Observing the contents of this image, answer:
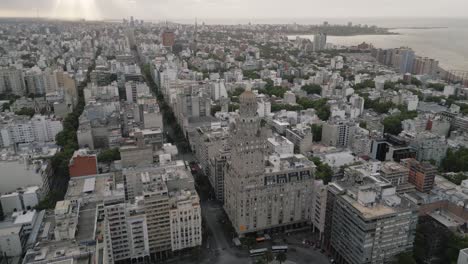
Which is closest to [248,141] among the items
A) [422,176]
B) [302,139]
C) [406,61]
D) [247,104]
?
[247,104]

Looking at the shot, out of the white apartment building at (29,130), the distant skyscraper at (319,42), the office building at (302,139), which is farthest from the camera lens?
the distant skyscraper at (319,42)

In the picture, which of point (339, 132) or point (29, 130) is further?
point (29, 130)

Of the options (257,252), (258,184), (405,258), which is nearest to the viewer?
(405,258)

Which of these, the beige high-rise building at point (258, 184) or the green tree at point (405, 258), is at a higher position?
the beige high-rise building at point (258, 184)

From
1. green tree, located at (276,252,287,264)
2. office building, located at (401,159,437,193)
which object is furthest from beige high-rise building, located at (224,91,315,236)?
office building, located at (401,159,437,193)

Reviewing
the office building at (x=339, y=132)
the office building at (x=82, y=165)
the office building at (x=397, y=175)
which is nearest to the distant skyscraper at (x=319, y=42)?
the office building at (x=339, y=132)

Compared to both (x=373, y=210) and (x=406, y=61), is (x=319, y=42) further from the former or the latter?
(x=373, y=210)

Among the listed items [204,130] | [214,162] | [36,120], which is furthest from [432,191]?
[36,120]

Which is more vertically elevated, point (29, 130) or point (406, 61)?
point (406, 61)

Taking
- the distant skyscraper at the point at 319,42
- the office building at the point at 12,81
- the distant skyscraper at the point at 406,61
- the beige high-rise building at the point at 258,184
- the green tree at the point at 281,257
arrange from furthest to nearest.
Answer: the distant skyscraper at the point at 319,42 < the distant skyscraper at the point at 406,61 < the office building at the point at 12,81 < the beige high-rise building at the point at 258,184 < the green tree at the point at 281,257

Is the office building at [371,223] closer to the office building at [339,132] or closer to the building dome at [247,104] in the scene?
the building dome at [247,104]
